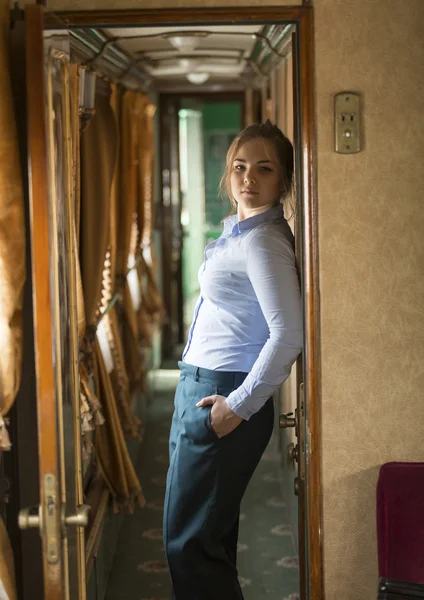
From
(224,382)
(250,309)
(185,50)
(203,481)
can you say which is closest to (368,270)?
(250,309)

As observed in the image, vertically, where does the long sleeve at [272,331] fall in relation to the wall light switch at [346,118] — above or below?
below

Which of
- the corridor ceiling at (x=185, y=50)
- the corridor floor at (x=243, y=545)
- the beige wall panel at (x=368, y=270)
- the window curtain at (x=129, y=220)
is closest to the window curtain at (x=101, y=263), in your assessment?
the corridor floor at (x=243, y=545)

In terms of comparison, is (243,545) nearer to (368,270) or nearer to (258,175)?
(258,175)

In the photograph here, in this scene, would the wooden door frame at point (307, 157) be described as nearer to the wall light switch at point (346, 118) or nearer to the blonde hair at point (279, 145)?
the wall light switch at point (346, 118)

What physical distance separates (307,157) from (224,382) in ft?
2.26

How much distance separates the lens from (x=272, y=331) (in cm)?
212

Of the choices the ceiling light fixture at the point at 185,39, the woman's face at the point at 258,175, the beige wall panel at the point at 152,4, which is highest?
the ceiling light fixture at the point at 185,39

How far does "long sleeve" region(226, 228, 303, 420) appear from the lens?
210 centimetres

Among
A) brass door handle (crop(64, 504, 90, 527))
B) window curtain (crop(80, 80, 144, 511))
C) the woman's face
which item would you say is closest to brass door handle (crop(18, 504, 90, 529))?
brass door handle (crop(64, 504, 90, 527))

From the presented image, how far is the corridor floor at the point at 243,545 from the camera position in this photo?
9.98 ft

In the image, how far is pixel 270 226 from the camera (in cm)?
227

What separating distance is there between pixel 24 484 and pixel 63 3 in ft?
3.90

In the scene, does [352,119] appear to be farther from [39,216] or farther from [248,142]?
[39,216]

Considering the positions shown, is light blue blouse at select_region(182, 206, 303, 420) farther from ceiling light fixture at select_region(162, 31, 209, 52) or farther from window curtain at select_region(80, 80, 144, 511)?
ceiling light fixture at select_region(162, 31, 209, 52)
